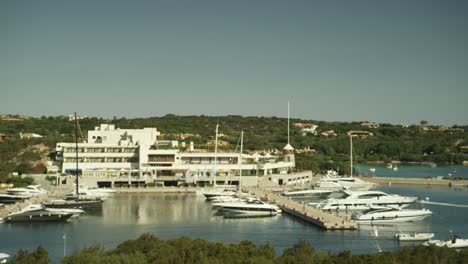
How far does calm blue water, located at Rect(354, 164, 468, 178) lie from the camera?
8062 centimetres

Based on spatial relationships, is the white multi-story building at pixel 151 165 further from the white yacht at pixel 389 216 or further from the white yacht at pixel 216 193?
the white yacht at pixel 389 216

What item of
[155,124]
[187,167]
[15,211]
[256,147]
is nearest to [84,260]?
[15,211]

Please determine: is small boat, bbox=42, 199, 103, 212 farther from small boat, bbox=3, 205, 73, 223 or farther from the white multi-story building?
the white multi-story building

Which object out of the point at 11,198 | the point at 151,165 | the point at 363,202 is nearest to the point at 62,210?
the point at 11,198

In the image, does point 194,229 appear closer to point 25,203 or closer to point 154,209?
point 154,209

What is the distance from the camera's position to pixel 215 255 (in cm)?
2356

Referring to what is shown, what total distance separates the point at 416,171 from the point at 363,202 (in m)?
43.4

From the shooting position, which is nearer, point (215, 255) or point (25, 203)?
point (215, 255)

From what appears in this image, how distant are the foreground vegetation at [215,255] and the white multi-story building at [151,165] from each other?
3560cm

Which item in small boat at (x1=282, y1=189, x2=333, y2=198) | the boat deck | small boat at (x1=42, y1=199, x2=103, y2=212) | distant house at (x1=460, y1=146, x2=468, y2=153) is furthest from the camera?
distant house at (x1=460, y1=146, x2=468, y2=153)

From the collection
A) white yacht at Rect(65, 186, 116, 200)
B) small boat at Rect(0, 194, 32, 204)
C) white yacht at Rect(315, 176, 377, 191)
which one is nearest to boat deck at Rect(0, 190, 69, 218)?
small boat at Rect(0, 194, 32, 204)

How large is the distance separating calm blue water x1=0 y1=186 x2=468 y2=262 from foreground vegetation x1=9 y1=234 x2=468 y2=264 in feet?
19.0

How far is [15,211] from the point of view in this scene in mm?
43250

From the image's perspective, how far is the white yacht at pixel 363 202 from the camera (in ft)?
156
